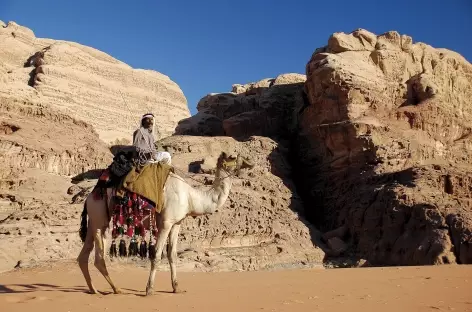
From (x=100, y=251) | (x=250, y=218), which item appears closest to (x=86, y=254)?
(x=100, y=251)

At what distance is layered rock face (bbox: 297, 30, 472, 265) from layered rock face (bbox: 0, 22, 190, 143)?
29316 millimetres

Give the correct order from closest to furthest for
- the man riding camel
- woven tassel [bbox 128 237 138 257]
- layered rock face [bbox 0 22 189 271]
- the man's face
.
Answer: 1. the man riding camel
2. the man's face
3. woven tassel [bbox 128 237 138 257]
4. layered rock face [bbox 0 22 189 271]

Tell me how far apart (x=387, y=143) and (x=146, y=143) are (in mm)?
18164

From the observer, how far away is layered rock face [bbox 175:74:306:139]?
31.8 m

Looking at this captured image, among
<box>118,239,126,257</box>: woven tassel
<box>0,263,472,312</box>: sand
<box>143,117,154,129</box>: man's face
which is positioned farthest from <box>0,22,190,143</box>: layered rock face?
<box>143,117,154,129</box>: man's face

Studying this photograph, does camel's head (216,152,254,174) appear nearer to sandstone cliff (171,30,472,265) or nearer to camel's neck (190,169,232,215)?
camel's neck (190,169,232,215)

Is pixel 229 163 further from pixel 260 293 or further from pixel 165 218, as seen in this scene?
pixel 260 293

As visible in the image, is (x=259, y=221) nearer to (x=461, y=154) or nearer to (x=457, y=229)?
(x=457, y=229)

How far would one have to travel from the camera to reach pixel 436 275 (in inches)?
404

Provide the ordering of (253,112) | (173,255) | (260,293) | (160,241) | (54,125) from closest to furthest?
→ (260,293), (160,241), (173,255), (54,125), (253,112)

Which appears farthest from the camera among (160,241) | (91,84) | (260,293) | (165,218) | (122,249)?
(91,84)

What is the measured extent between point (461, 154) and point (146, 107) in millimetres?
51010

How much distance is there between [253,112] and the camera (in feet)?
107

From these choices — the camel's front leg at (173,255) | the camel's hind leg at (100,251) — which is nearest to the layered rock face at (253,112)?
the camel's front leg at (173,255)
